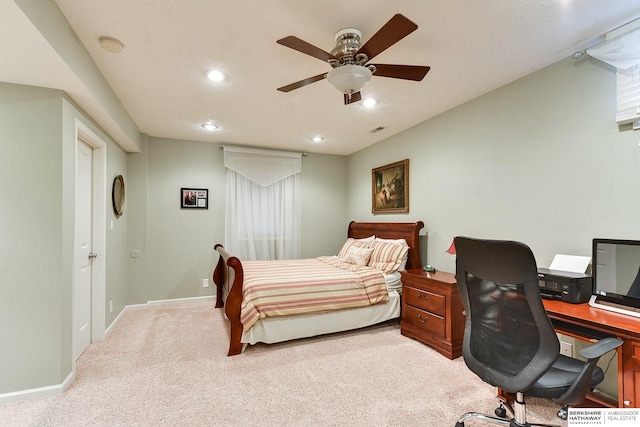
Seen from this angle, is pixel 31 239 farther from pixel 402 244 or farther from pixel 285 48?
pixel 402 244

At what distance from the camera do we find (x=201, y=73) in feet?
8.30

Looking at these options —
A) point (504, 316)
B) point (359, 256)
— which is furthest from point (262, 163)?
point (504, 316)

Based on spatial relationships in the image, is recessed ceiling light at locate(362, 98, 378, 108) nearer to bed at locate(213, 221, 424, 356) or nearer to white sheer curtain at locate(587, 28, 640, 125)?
bed at locate(213, 221, 424, 356)

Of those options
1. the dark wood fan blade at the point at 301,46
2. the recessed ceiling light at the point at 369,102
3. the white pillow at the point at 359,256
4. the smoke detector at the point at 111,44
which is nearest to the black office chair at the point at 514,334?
the dark wood fan blade at the point at 301,46

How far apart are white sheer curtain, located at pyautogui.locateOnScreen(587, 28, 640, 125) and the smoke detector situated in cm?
334

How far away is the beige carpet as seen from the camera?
1900 millimetres

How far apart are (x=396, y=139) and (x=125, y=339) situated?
4185 mm

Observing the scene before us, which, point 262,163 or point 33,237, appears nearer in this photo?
point 33,237

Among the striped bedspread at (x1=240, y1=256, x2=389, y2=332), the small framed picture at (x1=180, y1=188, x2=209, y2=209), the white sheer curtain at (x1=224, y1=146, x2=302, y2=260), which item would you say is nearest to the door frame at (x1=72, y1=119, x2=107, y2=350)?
the small framed picture at (x1=180, y1=188, x2=209, y2=209)

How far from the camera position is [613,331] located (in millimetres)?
1511

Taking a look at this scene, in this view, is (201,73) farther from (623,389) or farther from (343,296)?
(623,389)

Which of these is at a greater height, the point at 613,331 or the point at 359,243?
the point at 359,243

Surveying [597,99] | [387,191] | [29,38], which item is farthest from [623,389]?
[29,38]

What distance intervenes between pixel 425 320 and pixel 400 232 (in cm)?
127
